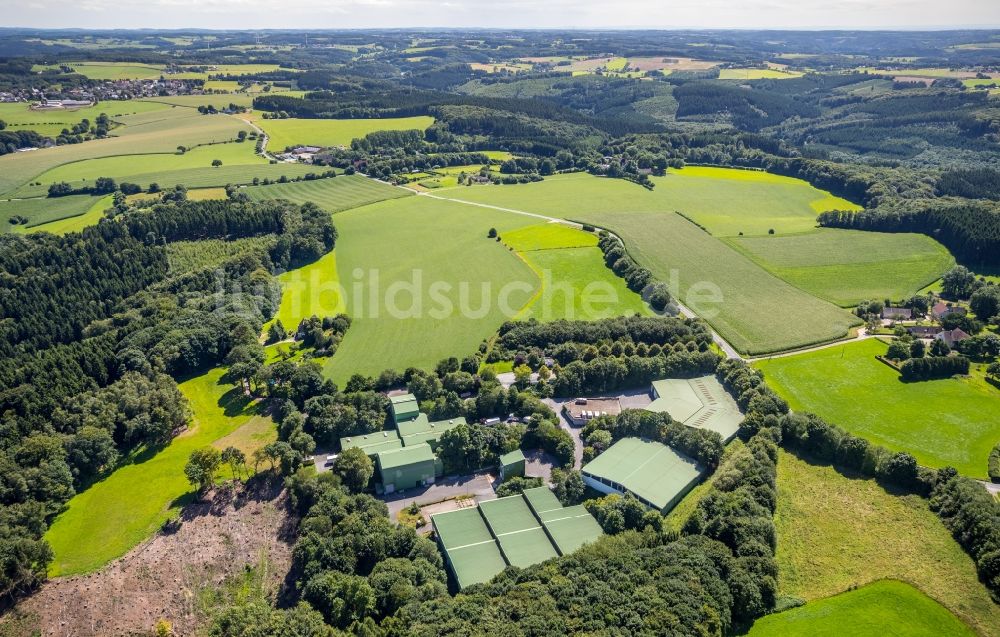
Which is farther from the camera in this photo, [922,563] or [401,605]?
[922,563]

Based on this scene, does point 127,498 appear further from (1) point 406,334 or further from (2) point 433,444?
(1) point 406,334

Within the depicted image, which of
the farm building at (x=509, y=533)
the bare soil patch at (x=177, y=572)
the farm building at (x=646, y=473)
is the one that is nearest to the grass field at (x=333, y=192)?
the bare soil patch at (x=177, y=572)

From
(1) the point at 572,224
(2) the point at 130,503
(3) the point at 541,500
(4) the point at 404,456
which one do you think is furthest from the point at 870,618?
(1) the point at 572,224

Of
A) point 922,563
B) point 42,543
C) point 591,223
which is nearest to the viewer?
point 922,563

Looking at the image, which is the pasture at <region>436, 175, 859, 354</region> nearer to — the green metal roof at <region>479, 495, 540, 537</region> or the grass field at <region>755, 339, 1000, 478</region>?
the grass field at <region>755, 339, 1000, 478</region>

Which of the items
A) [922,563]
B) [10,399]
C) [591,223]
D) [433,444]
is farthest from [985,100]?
[10,399]
